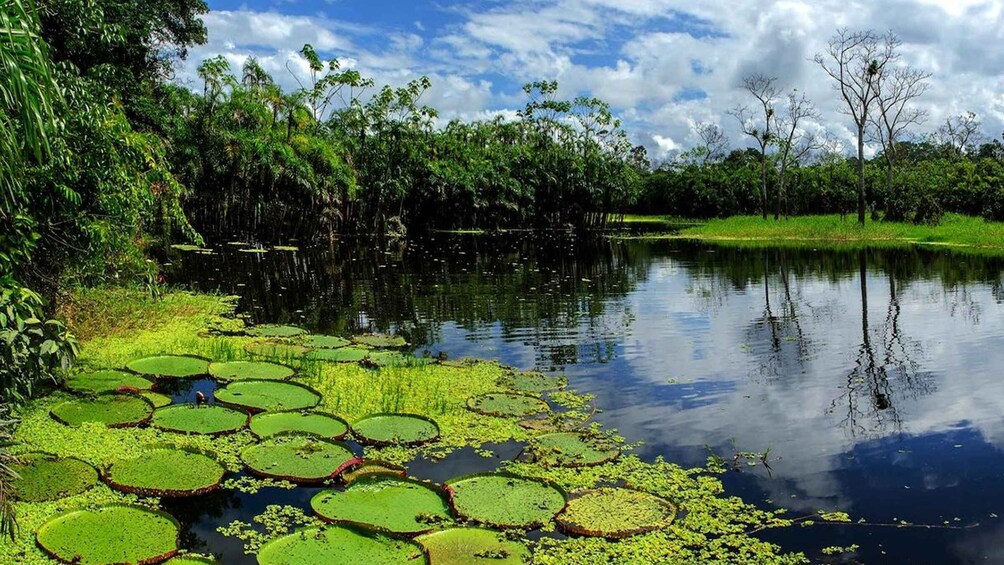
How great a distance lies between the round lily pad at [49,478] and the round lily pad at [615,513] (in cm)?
388

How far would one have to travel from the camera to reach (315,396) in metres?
8.52

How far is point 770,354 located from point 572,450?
20.0 ft

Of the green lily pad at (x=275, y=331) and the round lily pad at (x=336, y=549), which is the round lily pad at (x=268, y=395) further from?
the green lily pad at (x=275, y=331)

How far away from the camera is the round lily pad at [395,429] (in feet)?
23.8

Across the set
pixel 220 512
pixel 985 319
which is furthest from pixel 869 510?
pixel 985 319

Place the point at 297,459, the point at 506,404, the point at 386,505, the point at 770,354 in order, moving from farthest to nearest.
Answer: the point at 770,354 → the point at 506,404 → the point at 297,459 → the point at 386,505

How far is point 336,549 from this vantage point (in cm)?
489

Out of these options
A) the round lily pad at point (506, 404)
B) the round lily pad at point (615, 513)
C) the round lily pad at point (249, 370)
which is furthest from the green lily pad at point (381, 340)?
the round lily pad at point (615, 513)

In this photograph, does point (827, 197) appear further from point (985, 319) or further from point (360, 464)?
point (360, 464)

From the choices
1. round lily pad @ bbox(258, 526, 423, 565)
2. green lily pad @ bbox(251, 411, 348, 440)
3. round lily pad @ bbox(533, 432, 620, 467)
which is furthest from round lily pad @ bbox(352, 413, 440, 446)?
round lily pad @ bbox(258, 526, 423, 565)

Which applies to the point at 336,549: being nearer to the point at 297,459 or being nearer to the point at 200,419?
the point at 297,459

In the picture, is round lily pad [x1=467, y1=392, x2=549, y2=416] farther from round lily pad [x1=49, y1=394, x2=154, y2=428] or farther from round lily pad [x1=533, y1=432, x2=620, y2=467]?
round lily pad [x1=49, y1=394, x2=154, y2=428]

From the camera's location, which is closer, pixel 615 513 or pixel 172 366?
pixel 615 513

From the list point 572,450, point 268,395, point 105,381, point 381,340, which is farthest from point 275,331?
point 572,450
